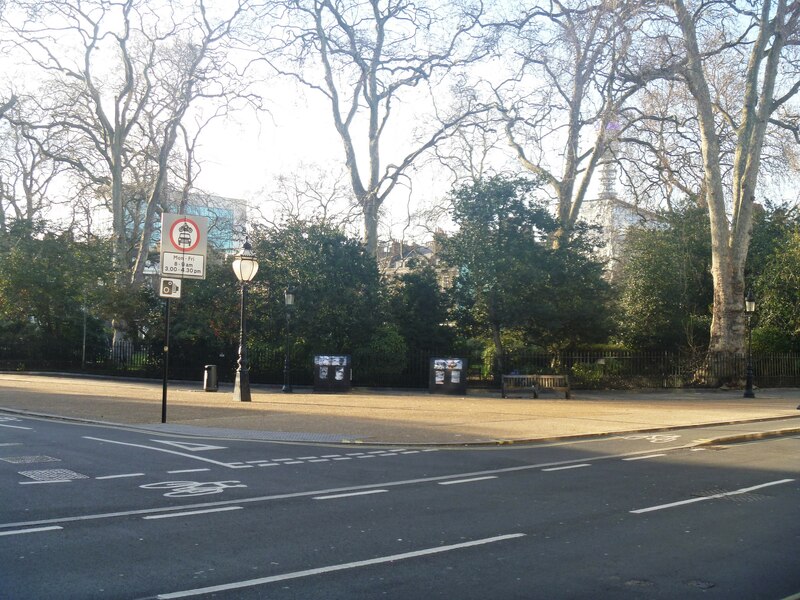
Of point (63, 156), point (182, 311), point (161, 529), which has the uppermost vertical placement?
point (63, 156)

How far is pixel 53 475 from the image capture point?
10.8m

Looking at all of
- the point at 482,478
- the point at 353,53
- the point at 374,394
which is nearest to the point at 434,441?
the point at 482,478

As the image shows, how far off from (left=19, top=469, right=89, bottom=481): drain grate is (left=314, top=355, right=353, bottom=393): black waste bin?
18.7m

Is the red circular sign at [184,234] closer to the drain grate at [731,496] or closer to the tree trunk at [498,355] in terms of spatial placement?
the drain grate at [731,496]

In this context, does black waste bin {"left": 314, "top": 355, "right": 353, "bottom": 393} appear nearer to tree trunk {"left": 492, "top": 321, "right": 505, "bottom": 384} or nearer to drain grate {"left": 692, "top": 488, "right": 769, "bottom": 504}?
tree trunk {"left": 492, "top": 321, "right": 505, "bottom": 384}

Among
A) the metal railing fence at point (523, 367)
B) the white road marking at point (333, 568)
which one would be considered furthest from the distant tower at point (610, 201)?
the white road marking at point (333, 568)

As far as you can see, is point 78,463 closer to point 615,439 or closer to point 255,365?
point 615,439

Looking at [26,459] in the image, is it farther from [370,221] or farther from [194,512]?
[370,221]

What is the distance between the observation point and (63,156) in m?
46.0

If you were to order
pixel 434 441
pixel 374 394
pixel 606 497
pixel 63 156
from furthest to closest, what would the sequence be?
pixel 63 156
pixel 374 394
pixel 434 441
pixel 606 497

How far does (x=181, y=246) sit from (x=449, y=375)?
547 inches

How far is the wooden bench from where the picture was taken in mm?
28328

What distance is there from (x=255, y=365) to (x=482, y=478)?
23315mm

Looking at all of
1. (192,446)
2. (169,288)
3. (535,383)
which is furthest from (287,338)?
(192,446)
